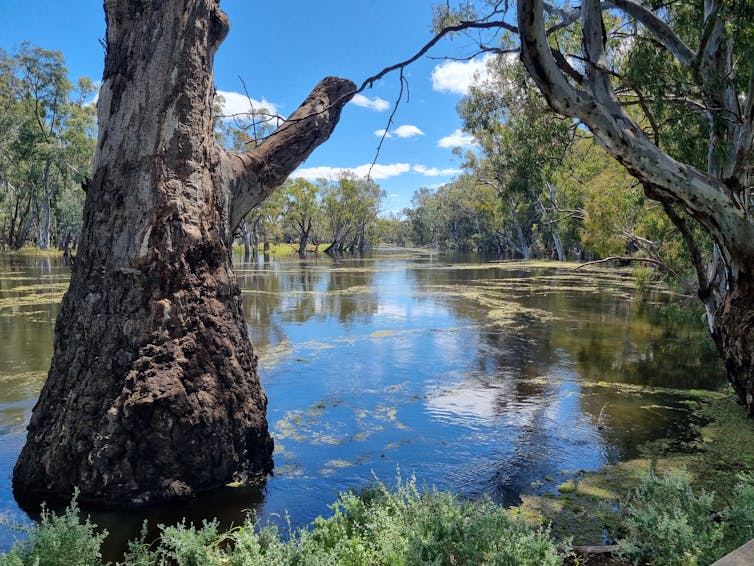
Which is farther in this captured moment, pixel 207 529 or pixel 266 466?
pixel 266 466

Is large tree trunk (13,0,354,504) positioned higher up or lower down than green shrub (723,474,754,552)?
higher up

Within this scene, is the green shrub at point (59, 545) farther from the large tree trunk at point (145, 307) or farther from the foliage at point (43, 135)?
the foliage at point (43, 135)

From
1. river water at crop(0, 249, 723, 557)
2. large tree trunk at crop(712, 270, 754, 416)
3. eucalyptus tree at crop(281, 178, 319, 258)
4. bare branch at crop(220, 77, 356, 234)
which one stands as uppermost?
eucalyptus tree at crop(281, 178, 319, 258)

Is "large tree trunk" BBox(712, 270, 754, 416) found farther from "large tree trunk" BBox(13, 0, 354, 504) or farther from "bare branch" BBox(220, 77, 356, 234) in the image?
"large tree trunk" BBox(13, 0, 354, 504)

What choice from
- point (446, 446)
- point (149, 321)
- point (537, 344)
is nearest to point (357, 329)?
point (537, 344)

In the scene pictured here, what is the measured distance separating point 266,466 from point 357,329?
8.35 metres

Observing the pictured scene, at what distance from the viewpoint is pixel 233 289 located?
501 centimetres

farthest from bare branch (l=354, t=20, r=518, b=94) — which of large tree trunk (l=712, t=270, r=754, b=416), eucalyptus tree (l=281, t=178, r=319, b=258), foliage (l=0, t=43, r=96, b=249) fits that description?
eucalyptus tree (l=281, t=178, r=319, b=258)

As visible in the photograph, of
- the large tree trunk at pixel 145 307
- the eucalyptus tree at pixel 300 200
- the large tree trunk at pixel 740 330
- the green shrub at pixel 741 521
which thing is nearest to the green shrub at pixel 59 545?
the large tree trunk at pixel 145 307

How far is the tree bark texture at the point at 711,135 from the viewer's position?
4.62 metres

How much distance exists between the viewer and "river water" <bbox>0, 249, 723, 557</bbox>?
5027mm

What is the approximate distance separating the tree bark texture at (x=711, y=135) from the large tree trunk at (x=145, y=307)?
9.74 feet

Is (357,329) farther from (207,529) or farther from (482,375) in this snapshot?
(207,529)

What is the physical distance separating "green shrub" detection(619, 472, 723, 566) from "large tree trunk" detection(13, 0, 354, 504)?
323 cm
